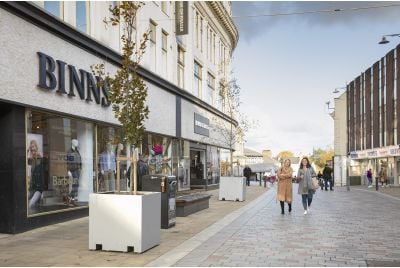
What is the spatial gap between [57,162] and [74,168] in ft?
3.13

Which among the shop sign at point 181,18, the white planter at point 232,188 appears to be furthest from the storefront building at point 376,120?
the white planter at point 232,188

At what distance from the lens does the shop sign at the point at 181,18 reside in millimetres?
23391

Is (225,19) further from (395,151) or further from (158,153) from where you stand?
(395,151)

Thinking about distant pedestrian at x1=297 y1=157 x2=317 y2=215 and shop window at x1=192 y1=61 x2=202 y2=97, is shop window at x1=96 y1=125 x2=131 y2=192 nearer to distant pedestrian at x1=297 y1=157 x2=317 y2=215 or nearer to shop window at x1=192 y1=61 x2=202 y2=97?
distant pedestrian at x1=297 y1=157 x2=317 y2=215

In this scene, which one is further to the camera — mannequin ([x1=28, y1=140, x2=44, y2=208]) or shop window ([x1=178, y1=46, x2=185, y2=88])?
shop window ([x1=178, y1=46, x2=185, y2=88])

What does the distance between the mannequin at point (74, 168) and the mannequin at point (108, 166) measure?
126 cm

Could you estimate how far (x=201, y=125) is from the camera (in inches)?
A: 1113

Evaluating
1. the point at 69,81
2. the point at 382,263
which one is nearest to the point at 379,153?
the point at 69,81

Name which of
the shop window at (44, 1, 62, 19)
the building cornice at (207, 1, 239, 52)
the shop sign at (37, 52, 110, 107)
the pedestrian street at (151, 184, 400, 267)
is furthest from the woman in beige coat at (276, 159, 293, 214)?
the building cornice at (207, 1, 239, 52)

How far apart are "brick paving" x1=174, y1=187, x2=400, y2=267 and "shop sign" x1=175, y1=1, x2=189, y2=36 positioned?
40.9ft

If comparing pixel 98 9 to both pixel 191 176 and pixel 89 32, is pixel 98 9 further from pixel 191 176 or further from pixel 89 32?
pixel 191 176

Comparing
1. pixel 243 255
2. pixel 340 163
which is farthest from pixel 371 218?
pixel 340 163

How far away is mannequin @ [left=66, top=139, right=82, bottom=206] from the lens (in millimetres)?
13055

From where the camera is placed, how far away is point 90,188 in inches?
555
